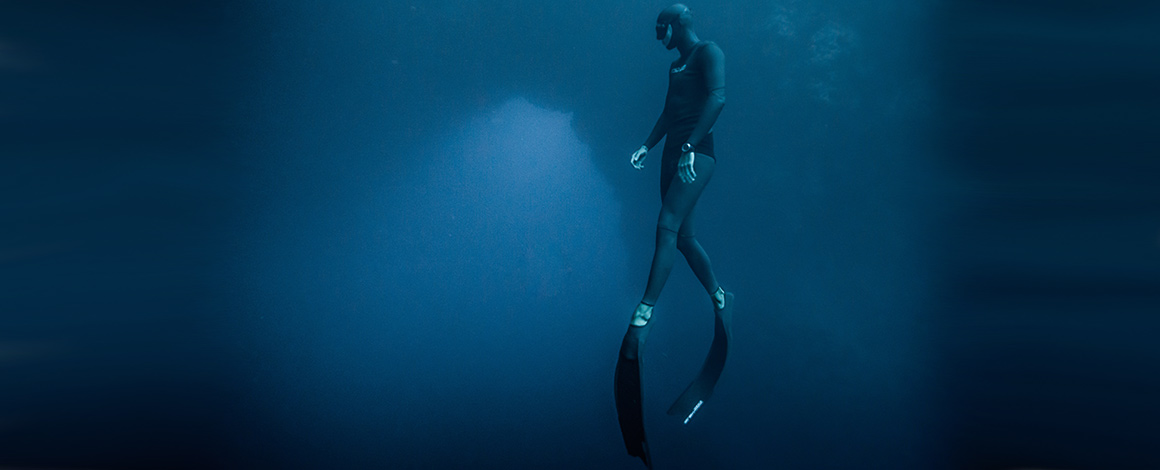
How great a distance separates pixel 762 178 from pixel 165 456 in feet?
13.2

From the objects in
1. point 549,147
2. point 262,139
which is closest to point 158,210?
point 262,139

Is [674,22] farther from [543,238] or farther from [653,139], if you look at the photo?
[543,238]

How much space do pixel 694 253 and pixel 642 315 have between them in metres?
0.42

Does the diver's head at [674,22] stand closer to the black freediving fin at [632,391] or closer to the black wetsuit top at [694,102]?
the black wetsuit top at [694,102]

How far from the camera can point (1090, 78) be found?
2848 mm

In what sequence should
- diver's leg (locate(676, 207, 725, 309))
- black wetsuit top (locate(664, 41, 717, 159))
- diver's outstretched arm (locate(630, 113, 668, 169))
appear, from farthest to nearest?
diver's outstretched arm (locate(630, 113, 668, 169))
diver's leg (locate(676, 207, 725, 309))
black wetsuit top (locate(664, 41, 717, 159))

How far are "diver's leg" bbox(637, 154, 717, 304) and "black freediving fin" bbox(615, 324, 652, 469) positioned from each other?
0.42ft

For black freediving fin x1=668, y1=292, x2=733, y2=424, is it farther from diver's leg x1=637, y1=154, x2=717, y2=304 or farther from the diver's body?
diver's leg x1=637, y1=154, x2=717, y2=304

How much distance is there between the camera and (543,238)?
315cm

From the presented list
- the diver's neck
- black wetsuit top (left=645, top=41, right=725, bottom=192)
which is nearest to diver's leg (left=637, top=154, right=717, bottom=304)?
black wetsuit top (left=645, top=41, right=725, bottom=192)

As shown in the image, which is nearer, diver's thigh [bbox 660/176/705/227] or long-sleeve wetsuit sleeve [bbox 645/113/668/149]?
diver's thigh [bbox 660/176/705/227]

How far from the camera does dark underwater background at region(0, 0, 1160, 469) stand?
2889 mm

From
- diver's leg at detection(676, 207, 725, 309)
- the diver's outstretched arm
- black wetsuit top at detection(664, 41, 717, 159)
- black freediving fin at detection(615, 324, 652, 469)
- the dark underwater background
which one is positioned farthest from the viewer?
the dark underwater background

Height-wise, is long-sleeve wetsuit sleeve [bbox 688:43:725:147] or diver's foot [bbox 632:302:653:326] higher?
long-sleeve wetsuit sleeve [bbox 688:43:725:147]
